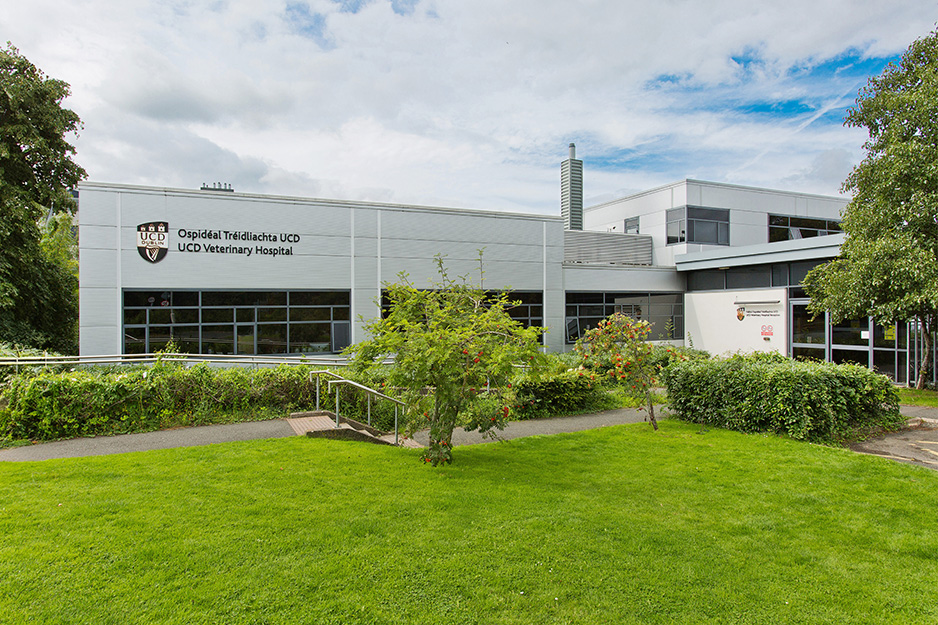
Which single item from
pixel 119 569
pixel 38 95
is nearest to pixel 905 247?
pixel 119 569

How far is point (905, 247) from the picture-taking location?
12.7 metres

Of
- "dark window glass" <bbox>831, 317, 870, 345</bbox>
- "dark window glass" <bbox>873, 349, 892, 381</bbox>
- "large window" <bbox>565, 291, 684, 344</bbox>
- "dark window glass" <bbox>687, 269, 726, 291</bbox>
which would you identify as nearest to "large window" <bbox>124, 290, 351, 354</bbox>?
"large window" <bbox>565, 291, 684, 344</bbox>

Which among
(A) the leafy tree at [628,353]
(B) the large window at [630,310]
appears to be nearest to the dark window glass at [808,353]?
(B) the large window at [630,310]

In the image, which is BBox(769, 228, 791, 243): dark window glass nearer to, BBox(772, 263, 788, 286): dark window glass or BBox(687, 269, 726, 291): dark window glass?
BBox(687, 269, 726, 291): dark window glass

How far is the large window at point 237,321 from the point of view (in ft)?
53.6

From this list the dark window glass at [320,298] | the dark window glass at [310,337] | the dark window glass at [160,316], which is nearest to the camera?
the dark window glass at [160,316]

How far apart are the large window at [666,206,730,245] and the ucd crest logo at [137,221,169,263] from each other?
20.3 metres

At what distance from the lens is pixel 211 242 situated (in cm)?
1698

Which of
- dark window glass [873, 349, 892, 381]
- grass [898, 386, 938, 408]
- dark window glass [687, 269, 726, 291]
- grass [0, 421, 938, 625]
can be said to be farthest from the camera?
dark window glass [687, 269, 726, 291]

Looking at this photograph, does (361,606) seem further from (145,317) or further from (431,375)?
(145,317)

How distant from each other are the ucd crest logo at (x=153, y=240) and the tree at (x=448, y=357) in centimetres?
1221

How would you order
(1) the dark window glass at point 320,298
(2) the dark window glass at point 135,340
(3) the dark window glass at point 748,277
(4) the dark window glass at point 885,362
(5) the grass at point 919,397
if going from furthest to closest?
(3) the dark window glass at point 748,277
(1) the dark window glass at point 320,298
(2) the dark window glass at point 135,340
(4) the dark window glass at point 885,362
(5) the grass at point 919,397

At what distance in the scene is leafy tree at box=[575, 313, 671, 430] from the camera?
9680 millimetres

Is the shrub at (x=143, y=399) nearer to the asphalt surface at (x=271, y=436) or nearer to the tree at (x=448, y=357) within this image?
the asphalt surface at (x=271, y=436)
